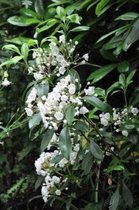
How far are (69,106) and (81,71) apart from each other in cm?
62

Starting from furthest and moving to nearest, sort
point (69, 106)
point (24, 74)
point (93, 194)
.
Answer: point (24, 74) → point (93, 194) → point (69, 106)

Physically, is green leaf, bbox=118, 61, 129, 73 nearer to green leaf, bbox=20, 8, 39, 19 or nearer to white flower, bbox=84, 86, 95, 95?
white flower, bbox=84, 86, 95, 95

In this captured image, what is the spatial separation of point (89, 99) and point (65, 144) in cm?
16

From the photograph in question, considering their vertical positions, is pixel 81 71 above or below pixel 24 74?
below

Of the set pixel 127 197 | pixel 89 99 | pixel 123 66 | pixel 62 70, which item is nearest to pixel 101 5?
pixel 123 66

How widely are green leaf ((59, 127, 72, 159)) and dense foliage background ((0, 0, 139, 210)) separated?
0.06 metres

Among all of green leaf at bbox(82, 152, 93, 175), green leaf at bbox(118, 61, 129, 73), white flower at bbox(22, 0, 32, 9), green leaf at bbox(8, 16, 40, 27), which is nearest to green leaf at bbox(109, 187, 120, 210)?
green leaf at bbox(82, 152, 93, 175)

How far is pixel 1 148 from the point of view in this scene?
7.63 ft

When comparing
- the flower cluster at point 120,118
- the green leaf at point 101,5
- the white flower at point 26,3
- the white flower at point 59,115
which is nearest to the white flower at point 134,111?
the flower cluster at point 120,118

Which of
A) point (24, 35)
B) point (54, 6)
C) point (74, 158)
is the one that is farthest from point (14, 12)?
point (74, 158)

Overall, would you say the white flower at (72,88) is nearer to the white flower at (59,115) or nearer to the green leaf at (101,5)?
the white flower at (59,115)

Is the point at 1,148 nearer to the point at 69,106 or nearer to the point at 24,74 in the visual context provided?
the point at 24,74

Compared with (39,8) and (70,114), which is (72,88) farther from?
(39,8)

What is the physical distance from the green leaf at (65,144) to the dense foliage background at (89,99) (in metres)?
0.06
